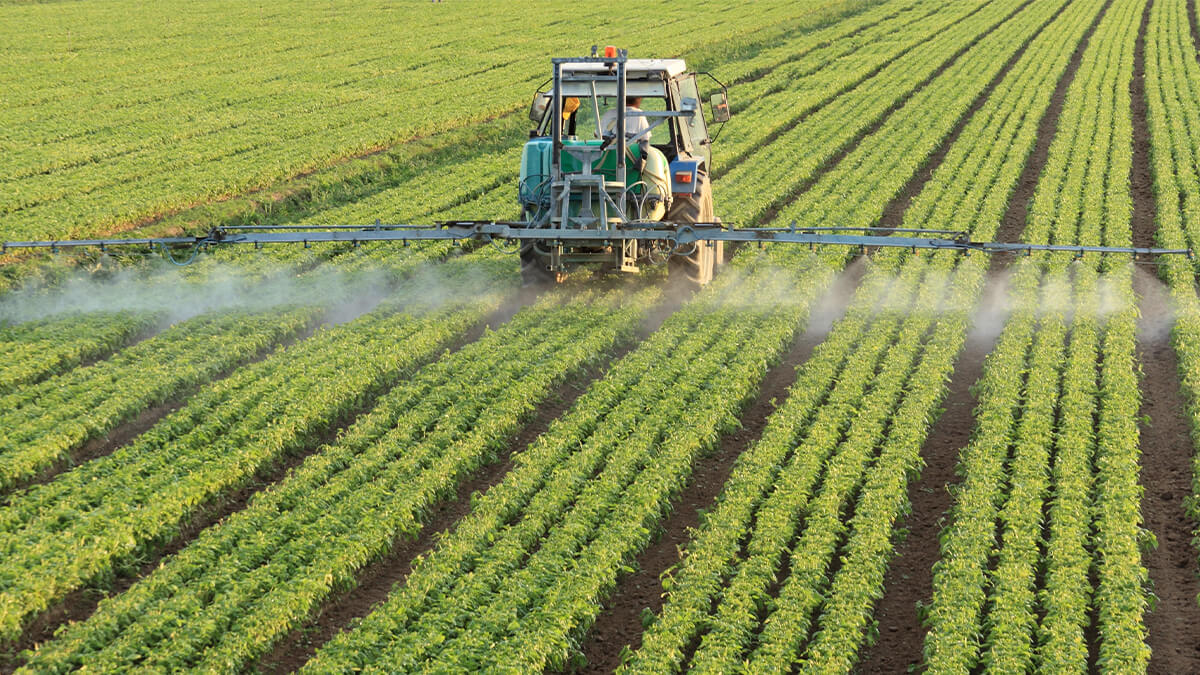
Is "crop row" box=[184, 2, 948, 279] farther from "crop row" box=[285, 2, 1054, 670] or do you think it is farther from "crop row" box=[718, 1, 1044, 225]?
"crop row" box=[285, 2, 1054, 670]

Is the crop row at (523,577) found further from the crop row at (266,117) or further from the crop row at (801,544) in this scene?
the crop row at (266,117)

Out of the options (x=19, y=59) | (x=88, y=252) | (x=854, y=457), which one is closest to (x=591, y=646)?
(x=854, y=457)

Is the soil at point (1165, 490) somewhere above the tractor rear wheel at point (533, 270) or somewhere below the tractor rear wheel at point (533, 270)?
below

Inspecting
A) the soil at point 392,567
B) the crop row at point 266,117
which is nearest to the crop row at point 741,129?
the crop row at point 266,117

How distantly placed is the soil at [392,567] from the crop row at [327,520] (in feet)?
0.32

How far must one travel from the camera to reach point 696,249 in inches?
646

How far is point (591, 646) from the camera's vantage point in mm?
8578

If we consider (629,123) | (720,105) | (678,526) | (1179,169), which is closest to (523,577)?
(678,526)

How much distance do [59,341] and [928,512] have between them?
10166 mm

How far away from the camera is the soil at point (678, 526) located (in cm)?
864

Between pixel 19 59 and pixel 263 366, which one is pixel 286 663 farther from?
pixel 19 59

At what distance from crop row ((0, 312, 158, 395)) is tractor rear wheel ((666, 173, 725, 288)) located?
701cm

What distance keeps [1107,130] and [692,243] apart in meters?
18.7

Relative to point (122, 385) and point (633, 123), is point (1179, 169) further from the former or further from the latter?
point (122, 385)
